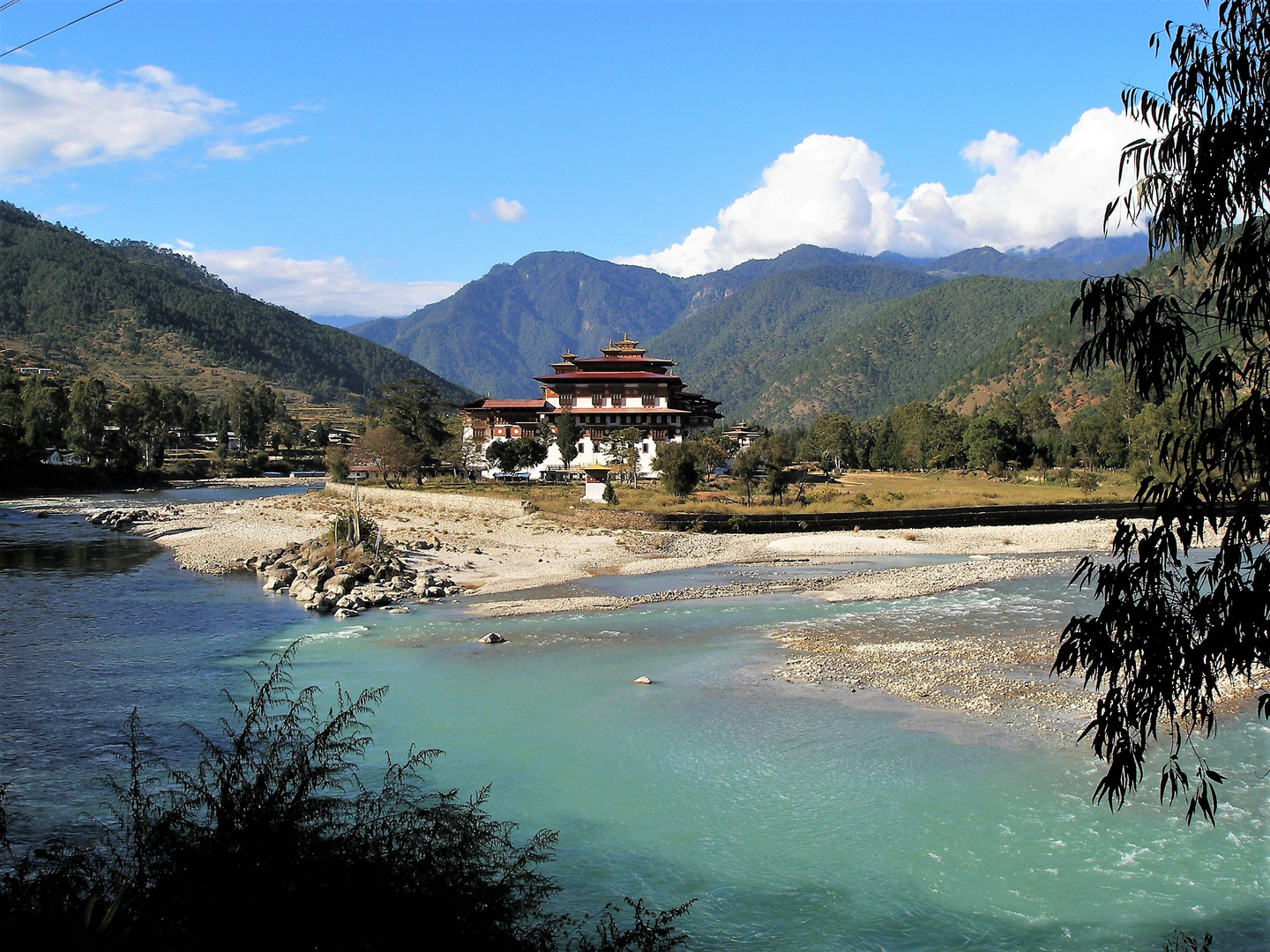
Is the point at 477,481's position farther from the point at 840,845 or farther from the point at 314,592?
the point at 840,845

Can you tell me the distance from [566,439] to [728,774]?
56.6 metres

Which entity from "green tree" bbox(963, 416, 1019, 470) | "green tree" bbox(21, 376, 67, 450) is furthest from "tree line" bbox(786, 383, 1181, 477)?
"green tree" bbox(21, 376, 67, 450)

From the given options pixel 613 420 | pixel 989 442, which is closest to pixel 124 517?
pixel 613 420

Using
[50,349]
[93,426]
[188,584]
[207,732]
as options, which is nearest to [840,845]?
[207,732]

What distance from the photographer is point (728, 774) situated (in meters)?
14.4

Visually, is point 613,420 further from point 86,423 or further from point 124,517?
point 86,423

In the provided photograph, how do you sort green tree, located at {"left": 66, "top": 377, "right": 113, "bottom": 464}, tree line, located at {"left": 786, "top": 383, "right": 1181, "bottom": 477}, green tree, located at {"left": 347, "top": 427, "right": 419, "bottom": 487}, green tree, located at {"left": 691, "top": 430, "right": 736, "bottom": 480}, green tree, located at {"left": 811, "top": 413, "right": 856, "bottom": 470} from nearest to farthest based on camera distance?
green tree, located at {"left": 691, "top": 430, "right": 736, "bottom": 480}
green tree, located at {"left": 347, "top": 427, "right": 419, "bottom": 487}
tree line, located at {"left": 786, "top": 383, "right": 1181, "bottom": 477}
green tree, located at {"left": 66, "top": 377, "right": 113, "bottom": 464}
green tree, located at {"left": 811, "top": 413, "right": 856, "bottom": 470}

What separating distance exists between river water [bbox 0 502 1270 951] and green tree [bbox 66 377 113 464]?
6991cm

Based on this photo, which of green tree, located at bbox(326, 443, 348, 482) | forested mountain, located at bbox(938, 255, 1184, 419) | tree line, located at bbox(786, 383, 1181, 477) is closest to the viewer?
green tree, located at bbox(326, 443, 348, 482)

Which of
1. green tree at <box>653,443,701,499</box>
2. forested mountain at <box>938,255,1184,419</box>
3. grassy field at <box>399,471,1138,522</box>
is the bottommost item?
grassy field at <box>399,471,1138,522</box>

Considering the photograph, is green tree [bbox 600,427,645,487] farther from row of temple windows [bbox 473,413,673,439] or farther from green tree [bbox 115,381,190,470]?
green tree [bbox 115,381,190,470]

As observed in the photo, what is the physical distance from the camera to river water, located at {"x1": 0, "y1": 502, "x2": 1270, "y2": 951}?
35.0 feet

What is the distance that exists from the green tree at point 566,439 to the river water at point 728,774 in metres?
45.0

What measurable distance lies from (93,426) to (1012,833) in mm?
94064
